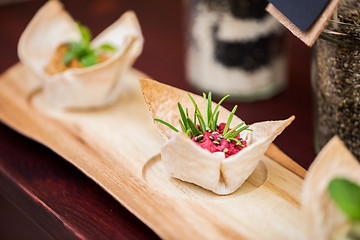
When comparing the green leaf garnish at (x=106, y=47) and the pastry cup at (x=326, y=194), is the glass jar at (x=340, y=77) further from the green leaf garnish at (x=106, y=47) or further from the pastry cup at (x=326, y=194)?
the green leaf garnish at (x=106, y=47)

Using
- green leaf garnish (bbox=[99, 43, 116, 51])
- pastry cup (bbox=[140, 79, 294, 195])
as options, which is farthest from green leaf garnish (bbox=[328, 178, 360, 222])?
green leaf garnish (bbox=[99, 43, 116, 51])

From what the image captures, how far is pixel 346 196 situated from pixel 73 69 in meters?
0.59

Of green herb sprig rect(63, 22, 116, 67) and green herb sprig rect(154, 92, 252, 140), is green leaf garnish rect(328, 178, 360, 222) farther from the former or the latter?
green herb sprig rect(63, 22, 116, 67)

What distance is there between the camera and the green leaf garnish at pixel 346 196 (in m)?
0.49

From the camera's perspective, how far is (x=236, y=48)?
961 millimetres

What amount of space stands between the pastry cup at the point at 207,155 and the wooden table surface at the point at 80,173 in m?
0.10

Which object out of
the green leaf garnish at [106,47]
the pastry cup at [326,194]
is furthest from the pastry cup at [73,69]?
the pastry cup at [326,194]

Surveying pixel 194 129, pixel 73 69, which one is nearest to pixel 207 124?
pixel 194 129

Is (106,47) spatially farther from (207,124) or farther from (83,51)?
(207,124)

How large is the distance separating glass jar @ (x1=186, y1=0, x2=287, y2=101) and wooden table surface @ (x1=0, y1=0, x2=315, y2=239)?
0.15ft

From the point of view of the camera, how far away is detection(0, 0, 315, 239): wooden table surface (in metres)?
0.69

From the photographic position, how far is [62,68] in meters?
0.96

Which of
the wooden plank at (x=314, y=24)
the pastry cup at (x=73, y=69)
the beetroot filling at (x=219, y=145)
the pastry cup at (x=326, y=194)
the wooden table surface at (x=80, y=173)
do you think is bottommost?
the wooden table surface at (x=80, y=173)

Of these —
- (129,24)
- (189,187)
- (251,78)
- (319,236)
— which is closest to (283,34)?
(251,78)
